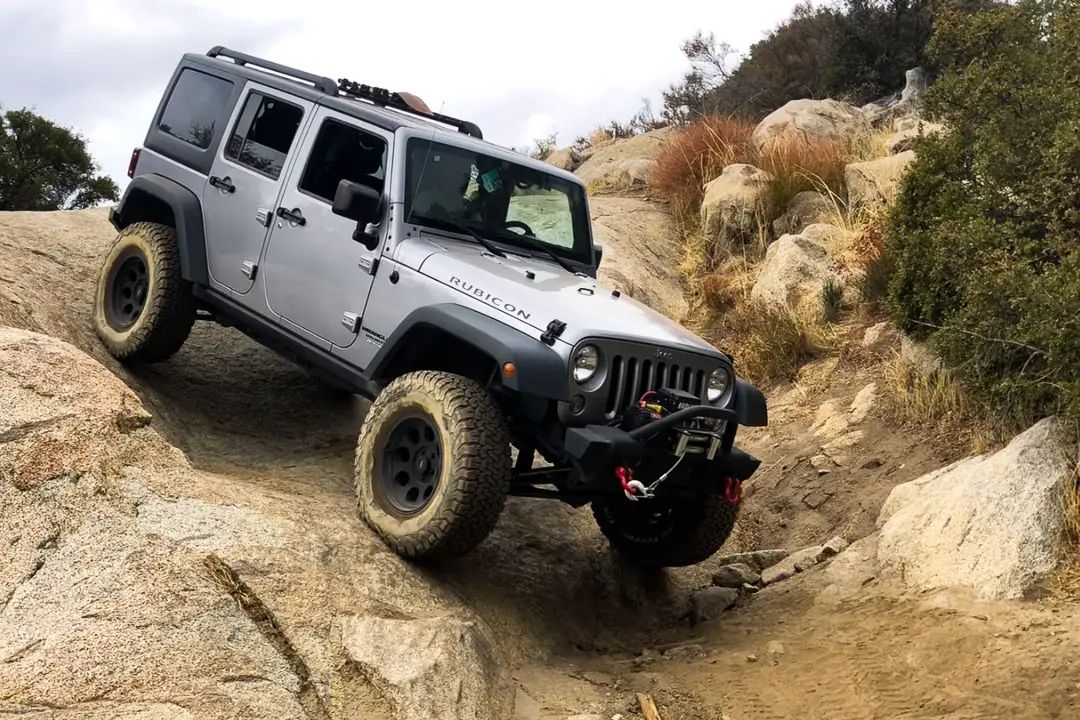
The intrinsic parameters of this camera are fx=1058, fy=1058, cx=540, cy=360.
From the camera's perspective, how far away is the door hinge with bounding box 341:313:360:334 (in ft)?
19.0

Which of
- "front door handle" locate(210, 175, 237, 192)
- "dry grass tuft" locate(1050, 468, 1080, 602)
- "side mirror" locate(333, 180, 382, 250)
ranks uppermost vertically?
"side mirror" locate(333, 180, 382, 250)

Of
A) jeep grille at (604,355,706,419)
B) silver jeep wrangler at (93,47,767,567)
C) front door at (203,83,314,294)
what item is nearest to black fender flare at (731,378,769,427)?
silver jeep wrangler at (93,47,767,567)

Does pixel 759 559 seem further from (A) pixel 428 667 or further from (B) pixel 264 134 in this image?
(B) pixel 264 134

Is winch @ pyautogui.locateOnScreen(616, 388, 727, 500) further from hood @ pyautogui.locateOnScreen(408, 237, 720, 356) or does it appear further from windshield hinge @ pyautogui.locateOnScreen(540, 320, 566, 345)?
windshield hinge @ pyautogui.locateOnScreen(540, 320, 566, 345)

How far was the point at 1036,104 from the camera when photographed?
6793 mm

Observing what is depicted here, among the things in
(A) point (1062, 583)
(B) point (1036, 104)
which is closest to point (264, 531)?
(A) point (1062, 583)

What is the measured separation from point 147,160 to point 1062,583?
6213mm

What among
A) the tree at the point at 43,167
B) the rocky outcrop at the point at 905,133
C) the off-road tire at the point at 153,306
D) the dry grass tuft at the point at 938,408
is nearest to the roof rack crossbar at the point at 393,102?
the off-road tire at the point at 153,306

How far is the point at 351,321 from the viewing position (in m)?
5.82

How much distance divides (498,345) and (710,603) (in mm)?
2167

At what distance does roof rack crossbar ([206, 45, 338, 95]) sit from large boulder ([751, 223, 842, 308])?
5076 mm

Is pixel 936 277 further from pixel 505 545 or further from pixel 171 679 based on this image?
pixel 171 679

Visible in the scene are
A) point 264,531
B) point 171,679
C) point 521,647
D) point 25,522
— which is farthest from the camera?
point 521,647

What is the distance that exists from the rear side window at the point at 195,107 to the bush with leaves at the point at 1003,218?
4.90 meters
